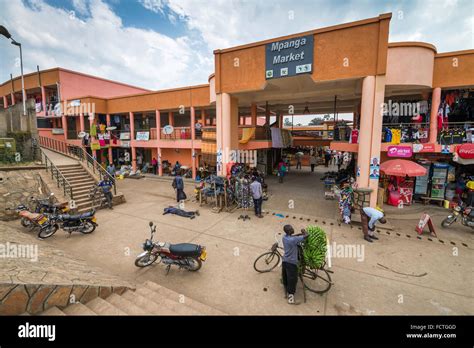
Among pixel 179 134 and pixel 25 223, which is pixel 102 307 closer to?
pixel 25 223

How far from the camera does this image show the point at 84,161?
14641 millimetres

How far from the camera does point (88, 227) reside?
816 centimetres

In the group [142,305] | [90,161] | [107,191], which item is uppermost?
[90,161]

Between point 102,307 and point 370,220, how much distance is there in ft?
26.2

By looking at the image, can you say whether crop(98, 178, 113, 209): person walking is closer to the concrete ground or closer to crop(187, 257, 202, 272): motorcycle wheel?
the concrete ground

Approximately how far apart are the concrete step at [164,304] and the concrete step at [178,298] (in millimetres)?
126

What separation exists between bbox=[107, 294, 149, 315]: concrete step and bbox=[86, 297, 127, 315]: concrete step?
0.17m

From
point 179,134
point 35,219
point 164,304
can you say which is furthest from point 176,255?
point 179,134

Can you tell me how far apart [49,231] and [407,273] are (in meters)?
11.4

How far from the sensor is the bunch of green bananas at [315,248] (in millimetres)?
4625

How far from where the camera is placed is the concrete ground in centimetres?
461

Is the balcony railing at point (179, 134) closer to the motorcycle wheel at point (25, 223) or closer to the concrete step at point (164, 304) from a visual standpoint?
the motorcycle wheel at point (25, 223)

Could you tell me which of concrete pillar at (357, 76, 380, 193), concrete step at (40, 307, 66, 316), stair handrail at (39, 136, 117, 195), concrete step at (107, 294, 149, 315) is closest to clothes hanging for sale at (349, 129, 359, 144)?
concrete pillar at (357, 76, 380, 193)

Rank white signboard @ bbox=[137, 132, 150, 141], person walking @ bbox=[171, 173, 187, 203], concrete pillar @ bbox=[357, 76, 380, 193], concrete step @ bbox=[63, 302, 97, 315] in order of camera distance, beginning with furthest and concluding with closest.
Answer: white signboard @ bbox=[137, 132, 150, 141] < person walking @ bbox=[171, 173, 187, 203] < concrete pillar @ bbox=[357, 76, 380, 193] < concrete step @ bbox=[63, 302, 97, 315]
